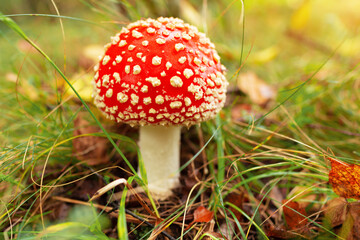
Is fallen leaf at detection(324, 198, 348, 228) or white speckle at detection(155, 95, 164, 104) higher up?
white speckle at detection(155, 95, 164, 104)

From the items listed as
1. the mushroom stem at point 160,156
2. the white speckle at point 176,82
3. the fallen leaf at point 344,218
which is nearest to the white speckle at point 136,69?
the white speckle at point 176,82

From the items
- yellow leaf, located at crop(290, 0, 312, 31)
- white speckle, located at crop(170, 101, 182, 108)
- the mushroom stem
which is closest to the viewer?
white speckle, located at crop(170, 101, 182, 108)

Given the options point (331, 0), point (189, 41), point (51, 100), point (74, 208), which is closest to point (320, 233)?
point (189, 41)

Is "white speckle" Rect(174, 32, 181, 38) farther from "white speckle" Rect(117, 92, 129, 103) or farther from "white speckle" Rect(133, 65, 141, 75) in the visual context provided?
"white speckle" Rect(117, 92, 129, 103)

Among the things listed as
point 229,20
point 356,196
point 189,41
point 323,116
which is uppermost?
point 229,20

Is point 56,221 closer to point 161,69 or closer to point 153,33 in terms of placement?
point 161,69

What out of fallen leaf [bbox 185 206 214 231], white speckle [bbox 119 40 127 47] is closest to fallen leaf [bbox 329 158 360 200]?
fallen leaf [bbox 185 206 214 231]
